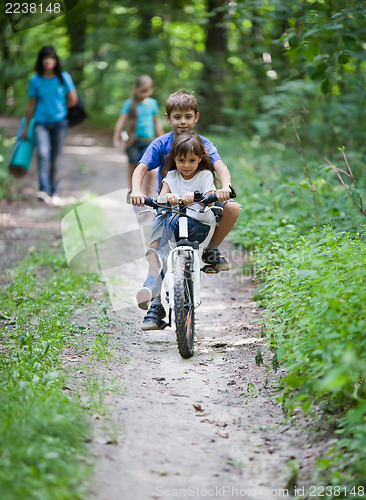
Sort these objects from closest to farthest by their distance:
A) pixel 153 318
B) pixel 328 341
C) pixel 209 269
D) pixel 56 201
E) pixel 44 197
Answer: pixel 328 341 → pixel 153 318 → pixel 209 269 → pixel 44 197 → pixel 56 201

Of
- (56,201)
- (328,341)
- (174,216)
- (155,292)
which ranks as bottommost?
(56,201)

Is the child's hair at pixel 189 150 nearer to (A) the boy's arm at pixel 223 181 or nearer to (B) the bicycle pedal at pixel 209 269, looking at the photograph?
(A) the boy's arm at pixel 223 181

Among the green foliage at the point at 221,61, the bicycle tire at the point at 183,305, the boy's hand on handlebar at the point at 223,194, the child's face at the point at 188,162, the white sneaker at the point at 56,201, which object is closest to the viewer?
the bicycle tire at the point at 183,305

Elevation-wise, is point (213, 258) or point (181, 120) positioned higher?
point (181, 120)

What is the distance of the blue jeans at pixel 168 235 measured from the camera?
462 cm

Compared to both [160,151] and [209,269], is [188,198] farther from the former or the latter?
[209,269]

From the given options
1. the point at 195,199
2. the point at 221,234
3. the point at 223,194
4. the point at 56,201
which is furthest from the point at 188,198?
the point at 56,201

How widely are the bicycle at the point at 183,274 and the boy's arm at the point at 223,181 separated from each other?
49 mm

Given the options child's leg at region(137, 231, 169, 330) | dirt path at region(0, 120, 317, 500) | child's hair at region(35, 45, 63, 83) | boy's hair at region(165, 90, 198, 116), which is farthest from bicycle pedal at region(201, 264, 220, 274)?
child's hair at region(35, 45, 63, 83)

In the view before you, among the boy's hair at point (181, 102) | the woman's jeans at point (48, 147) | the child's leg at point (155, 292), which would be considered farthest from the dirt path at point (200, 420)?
the woman's jeans at point (48, 147)

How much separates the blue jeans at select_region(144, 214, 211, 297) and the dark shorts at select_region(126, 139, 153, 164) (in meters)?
4.57

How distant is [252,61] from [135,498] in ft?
47.4

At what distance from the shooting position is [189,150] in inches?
174

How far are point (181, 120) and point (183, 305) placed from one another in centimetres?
173
